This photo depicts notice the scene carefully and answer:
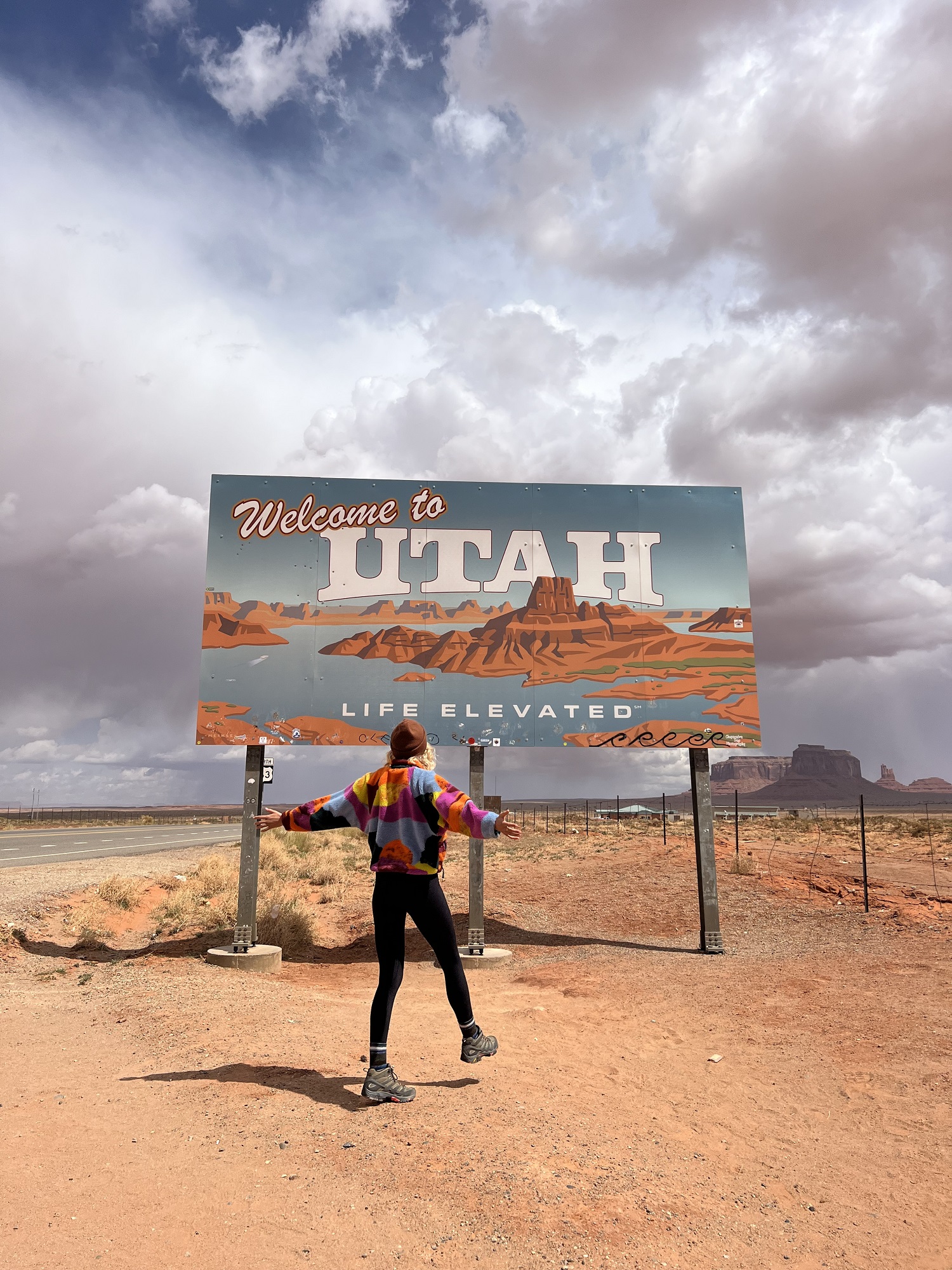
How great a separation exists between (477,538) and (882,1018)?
7.27 m

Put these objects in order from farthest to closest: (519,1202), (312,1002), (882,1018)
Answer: (312,1002)
(882,1018)
(519,1202)

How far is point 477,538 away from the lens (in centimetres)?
1112

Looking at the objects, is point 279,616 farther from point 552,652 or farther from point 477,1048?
point 477,1048

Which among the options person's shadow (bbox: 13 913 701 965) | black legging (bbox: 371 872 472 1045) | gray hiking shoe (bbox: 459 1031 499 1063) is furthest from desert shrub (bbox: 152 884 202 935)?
black legging (bbox: 371 872 472 1045)

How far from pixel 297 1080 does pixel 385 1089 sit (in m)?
0.78

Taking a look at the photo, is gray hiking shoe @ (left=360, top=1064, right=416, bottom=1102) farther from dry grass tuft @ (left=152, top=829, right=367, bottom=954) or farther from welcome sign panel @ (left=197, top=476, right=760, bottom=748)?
dry grass tuft @ (left=152, top=829, right=367, bottom=954)

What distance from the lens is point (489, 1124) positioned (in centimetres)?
421

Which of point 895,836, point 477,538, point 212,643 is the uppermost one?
point 477,538

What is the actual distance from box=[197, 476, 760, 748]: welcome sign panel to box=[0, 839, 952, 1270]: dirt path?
10.8 ft

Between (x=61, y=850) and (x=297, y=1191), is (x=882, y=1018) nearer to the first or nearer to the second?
(x=297, y=1191)

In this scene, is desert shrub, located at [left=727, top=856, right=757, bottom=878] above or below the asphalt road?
above

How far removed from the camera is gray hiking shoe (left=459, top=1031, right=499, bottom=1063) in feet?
16.5

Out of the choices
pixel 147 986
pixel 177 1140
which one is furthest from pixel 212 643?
pixel 177 1140

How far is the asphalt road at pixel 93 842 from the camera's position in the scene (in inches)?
906
